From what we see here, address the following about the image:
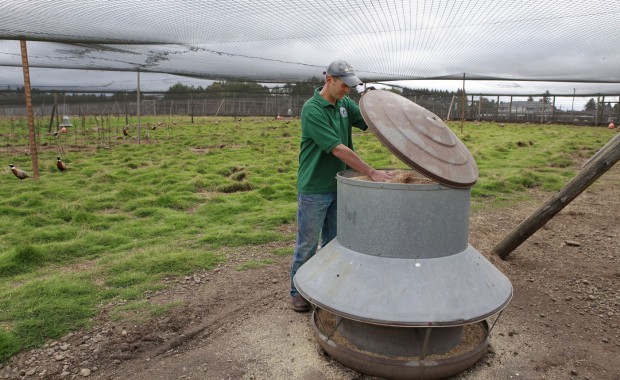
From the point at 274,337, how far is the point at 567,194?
2749 millimetres

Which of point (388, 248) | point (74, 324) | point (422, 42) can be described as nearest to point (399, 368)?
point (388, 248)

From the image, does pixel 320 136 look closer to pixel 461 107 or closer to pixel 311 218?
pixel 311 218

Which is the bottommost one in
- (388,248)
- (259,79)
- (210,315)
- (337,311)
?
(210,315)

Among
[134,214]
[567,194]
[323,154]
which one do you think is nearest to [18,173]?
[134,214]

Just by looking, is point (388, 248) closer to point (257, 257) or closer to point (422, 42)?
point (257, 257)

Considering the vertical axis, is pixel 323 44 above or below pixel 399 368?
above

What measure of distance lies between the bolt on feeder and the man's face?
31 centimetres

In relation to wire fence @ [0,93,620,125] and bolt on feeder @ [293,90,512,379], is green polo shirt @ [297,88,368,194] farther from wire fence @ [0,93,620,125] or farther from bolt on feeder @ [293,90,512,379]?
wire fence @ [0,93,620,125]

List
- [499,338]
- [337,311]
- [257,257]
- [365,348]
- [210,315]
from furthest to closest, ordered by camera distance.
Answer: [257,257]
[210,315]
[499,338]
[365,348]
[337,311]

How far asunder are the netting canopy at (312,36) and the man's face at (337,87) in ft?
12.6

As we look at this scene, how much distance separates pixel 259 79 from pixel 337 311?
14.9 m

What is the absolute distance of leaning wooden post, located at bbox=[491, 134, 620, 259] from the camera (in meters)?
3.70

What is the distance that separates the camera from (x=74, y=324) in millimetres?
3287

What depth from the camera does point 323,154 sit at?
10.4 feet
